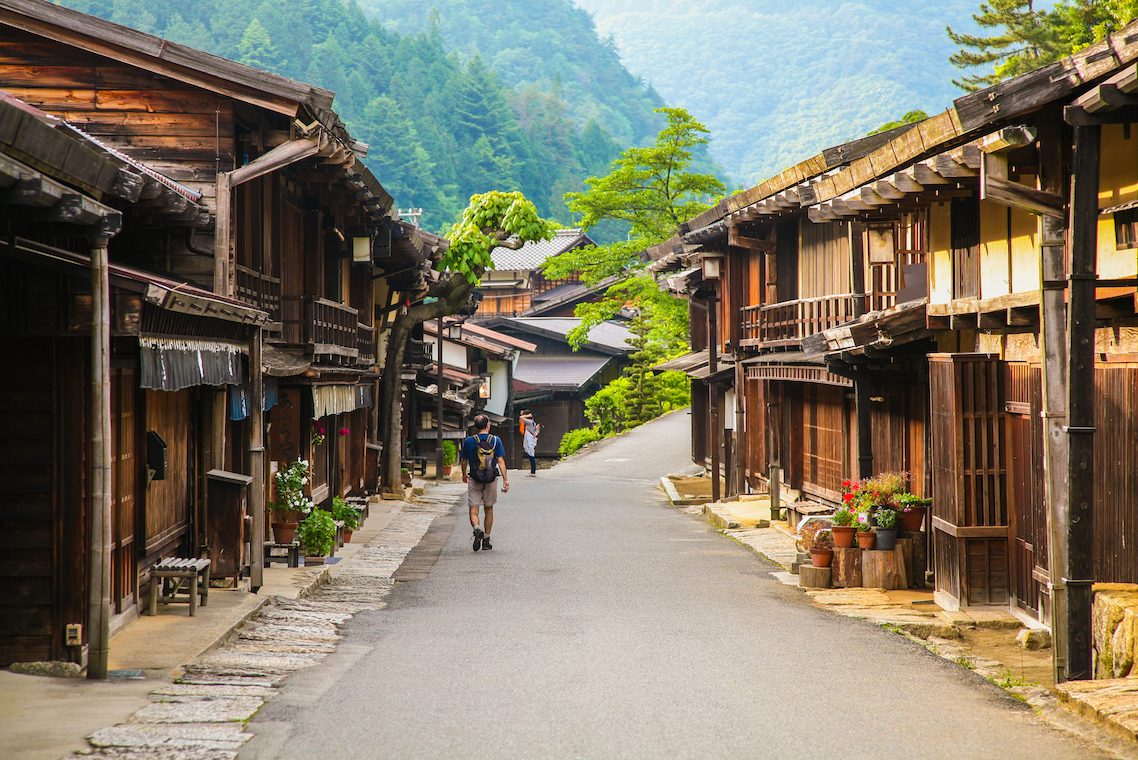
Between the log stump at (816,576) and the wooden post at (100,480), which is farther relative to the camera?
the log stump at (816,576)

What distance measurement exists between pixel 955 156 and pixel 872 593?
579 centimetres

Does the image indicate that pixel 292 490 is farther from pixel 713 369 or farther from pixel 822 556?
pixel 713 369

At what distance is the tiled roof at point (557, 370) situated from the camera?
186ft

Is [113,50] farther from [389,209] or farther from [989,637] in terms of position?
Result: [989,637]

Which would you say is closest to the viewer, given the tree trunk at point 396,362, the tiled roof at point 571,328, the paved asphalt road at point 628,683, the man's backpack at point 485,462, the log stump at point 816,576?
the paved asphalt road at point 628,683

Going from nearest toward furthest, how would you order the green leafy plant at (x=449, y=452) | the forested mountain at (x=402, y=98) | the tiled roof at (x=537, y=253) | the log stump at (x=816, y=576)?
the log stump at (x=816, y=576)
the green leafy plant at (x=449, y=452)
the tiled roof at (x=537, y=253)
the forested mountain at (x=402, y=98)

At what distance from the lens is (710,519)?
24953mm

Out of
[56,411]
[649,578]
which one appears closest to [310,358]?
[649,578]

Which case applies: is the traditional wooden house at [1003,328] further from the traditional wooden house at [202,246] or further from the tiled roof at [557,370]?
the tiled roof at [557,370]

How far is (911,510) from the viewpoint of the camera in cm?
1470

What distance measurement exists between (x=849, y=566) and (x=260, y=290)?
8.69m

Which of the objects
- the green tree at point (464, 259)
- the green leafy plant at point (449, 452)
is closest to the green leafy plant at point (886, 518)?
the green tree at point (464, 259)

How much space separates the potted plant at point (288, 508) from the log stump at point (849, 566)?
725cm

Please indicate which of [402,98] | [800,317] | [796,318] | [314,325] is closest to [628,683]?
[314,325]
